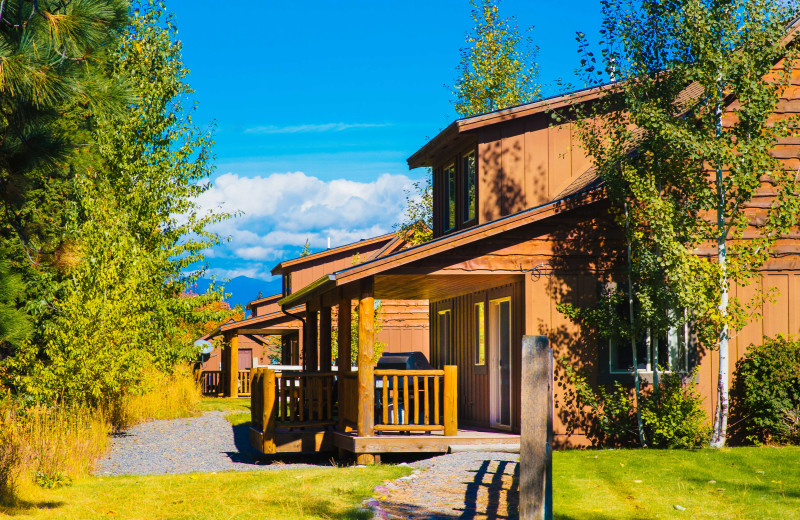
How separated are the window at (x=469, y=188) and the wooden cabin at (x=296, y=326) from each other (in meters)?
7.56

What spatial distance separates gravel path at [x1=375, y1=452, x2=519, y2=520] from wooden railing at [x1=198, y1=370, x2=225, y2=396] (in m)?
24.1

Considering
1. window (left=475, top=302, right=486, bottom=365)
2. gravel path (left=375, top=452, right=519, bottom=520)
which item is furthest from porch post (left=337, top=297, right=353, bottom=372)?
window (left=475, top=302, right=486, bottom=365)

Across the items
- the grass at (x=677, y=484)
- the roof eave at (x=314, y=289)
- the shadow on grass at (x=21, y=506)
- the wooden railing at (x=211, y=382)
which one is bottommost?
the wooden railing at (x=211, y=382)

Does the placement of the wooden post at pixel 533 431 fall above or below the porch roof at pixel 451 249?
below

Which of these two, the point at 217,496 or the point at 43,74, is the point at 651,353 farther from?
the point at 43,74

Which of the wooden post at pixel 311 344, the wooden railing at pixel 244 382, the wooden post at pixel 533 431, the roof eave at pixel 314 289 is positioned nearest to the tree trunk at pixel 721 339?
the roof eave at pixel 314 289

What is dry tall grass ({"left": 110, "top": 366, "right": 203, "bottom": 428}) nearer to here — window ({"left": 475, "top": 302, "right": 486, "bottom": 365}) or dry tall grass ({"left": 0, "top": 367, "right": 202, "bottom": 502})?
dry tall grass ({"left": 0, "top": 367, "right": 202, "bottom": 502})

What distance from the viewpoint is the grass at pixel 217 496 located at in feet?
27.1

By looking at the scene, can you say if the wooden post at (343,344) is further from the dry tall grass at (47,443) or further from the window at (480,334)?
the dry tall grass at (47,443)

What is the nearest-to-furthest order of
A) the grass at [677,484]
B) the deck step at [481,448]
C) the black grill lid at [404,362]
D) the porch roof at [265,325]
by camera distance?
1. the grass at [677,484]
2. the deck step at [481,448]
3. the black grill lid at [404,362]
4. the porch roof at [265,325]

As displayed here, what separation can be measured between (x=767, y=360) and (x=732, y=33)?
16.7ft

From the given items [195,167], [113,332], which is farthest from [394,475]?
[195,167]

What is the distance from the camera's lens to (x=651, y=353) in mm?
12789

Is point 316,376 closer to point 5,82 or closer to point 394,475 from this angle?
point 394,475
